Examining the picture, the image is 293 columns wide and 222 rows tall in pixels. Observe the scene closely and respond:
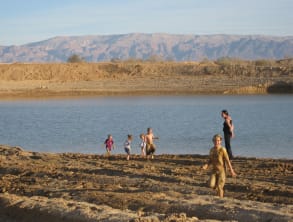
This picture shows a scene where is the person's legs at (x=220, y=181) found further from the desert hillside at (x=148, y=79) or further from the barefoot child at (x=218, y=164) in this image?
the desert hillside at (x=148, y=79)

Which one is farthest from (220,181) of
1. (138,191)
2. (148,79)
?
(148,79)

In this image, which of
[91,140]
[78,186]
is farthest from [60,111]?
[78,186]

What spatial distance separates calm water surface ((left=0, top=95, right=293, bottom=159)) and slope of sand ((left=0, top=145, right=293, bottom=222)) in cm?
621

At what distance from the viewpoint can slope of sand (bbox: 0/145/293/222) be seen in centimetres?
955

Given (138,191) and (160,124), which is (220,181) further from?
(160,124)

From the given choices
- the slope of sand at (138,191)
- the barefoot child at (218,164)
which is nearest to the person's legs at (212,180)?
the barefoot child at (218,164)

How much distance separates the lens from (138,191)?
1187 centimetres

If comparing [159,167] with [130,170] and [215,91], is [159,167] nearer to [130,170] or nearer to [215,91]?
[130,170]

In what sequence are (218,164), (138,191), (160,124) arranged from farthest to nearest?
(160,124) → (138,191) → (218,164)

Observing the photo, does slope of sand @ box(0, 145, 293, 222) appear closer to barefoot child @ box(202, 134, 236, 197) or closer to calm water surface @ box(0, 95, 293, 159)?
barefoot child @ box(202, 134, 236, 197)

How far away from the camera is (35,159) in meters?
18.8

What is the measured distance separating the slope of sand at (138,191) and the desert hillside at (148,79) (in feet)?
145

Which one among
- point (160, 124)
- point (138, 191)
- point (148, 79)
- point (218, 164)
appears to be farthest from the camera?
point (148, 79)

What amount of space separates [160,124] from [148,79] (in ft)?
114
